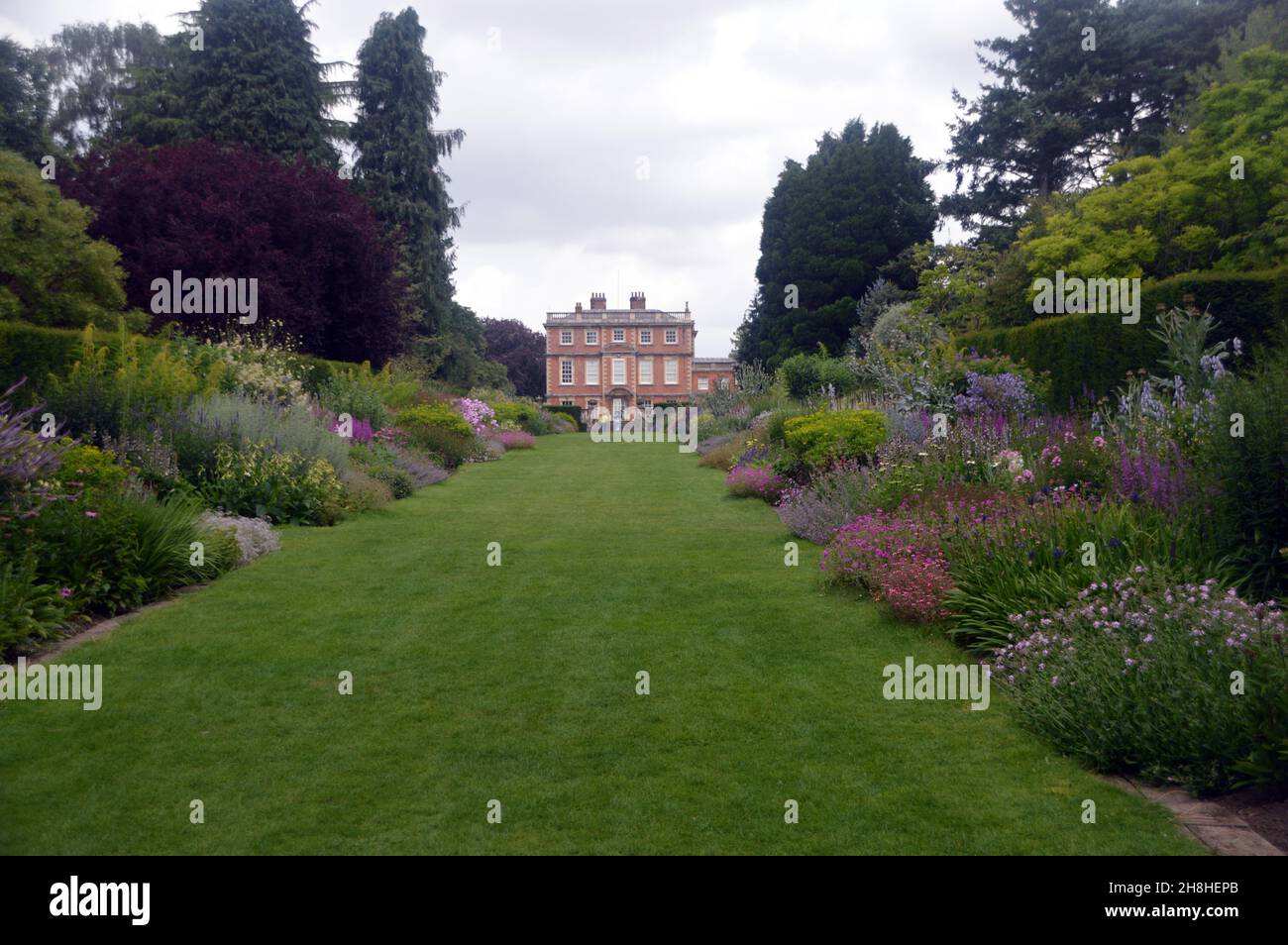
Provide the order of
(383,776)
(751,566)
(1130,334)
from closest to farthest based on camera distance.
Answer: (383,776)
(751,566)
(1130,334)

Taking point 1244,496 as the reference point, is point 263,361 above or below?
above

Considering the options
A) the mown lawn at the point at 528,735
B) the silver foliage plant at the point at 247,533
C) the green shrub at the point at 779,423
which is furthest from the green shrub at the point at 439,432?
the mown lawn at the point at 528,735

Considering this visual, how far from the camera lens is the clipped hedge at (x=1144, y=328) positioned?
10797mm

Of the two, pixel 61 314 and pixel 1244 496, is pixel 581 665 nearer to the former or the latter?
pixel 1244 496

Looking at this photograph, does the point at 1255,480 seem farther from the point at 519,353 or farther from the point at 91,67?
the point at 519,353

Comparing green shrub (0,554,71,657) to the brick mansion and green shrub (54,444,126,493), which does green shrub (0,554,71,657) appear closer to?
green shrub (54,444,126,493)

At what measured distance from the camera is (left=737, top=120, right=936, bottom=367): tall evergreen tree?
39406mm

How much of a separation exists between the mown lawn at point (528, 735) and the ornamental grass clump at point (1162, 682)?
0.26 m

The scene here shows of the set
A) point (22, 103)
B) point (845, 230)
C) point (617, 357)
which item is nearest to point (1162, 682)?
point (22, 103)

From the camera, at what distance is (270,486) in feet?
35.5
